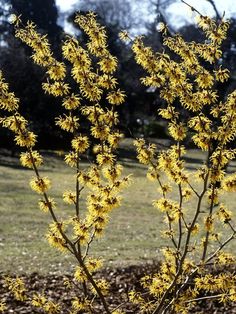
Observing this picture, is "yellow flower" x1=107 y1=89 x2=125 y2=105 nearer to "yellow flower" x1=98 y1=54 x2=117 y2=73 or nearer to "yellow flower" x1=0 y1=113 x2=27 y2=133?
"yellow flower" x1=98 y1=54 x2=117 y2=73

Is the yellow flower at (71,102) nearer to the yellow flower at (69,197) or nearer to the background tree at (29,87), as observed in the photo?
the yellow flower at (69,197)

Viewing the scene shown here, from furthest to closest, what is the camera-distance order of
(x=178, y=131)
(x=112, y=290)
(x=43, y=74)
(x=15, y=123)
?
(x=43, y=74) < (x=112, y=290) < (x=178, y=131) < (x=15, y=123)

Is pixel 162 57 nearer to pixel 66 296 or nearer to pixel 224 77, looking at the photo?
pixel 224 77

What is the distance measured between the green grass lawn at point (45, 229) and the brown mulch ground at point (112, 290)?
0.49 meters

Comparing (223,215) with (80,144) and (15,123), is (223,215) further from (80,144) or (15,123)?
(15,123)

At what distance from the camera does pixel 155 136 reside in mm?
40469

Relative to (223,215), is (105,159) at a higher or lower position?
higher

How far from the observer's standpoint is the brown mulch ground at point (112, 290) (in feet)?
20.9

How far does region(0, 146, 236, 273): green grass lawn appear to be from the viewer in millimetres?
8594

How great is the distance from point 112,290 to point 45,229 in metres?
4.49

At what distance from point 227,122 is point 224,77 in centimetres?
31

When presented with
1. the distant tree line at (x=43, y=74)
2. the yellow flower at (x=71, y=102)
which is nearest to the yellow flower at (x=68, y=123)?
the yellow flower at (x=71, y=102)

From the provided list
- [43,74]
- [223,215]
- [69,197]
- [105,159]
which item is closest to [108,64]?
[105,159]

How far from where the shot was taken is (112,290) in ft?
23.4
